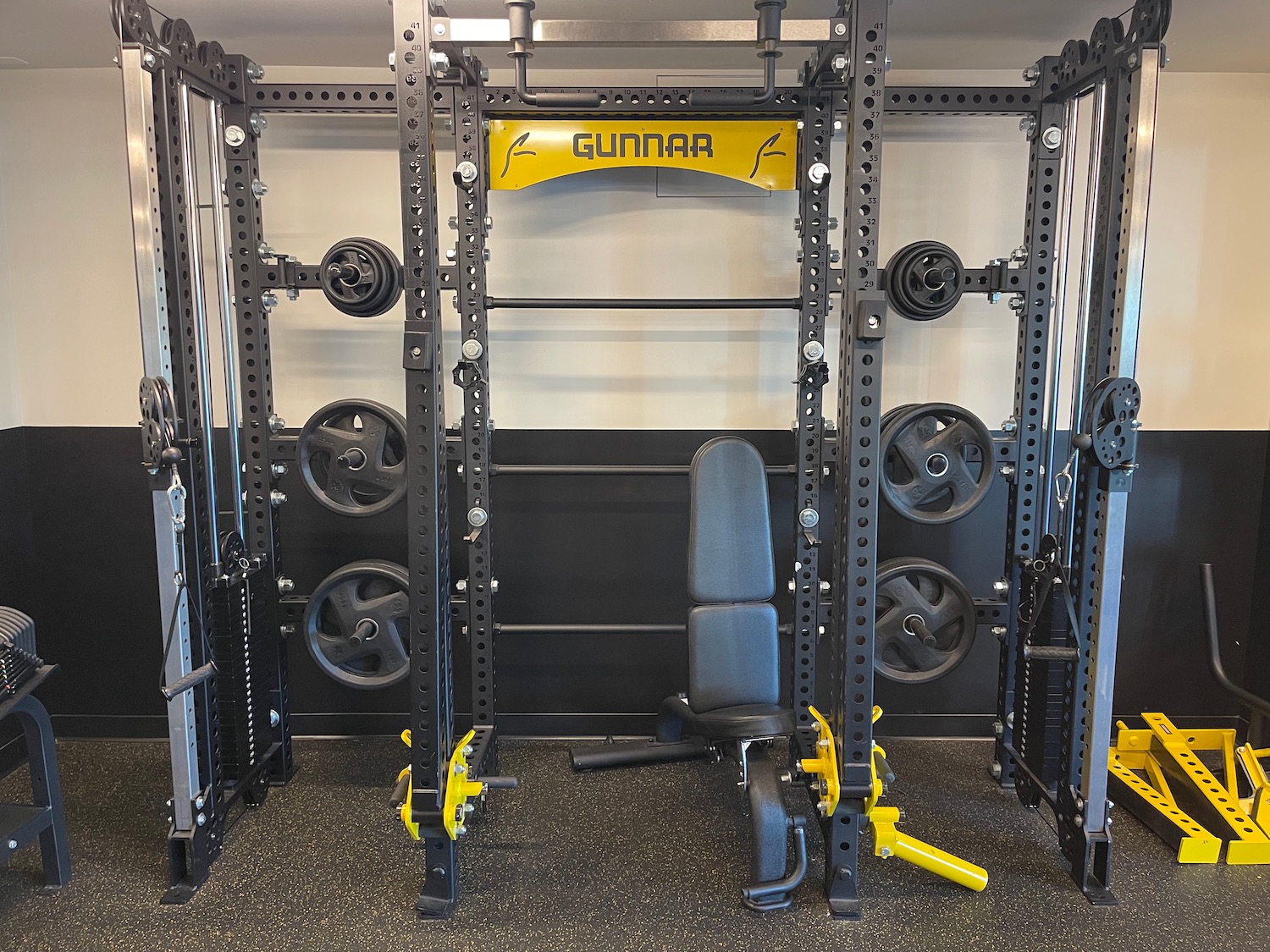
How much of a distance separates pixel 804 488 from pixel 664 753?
3.70 ft

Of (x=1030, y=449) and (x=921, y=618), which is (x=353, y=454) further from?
(x=1030, y=449)

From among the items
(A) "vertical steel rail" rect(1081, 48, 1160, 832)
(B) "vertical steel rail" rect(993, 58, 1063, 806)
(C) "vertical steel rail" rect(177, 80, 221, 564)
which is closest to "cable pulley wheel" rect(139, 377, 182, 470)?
(C) "vertical steel rail" rect(177, 80, 221, 564)

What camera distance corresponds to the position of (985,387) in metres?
3.19

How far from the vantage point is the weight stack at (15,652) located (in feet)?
7.28

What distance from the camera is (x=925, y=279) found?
268 cm

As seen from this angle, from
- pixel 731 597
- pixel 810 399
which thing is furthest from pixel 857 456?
pixel 810 399

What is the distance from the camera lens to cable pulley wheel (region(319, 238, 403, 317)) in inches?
103

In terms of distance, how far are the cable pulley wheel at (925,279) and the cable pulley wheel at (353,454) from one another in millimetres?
1726

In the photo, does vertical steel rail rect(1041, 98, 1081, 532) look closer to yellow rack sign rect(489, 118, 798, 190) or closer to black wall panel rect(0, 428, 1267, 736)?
black wall panel rect(0, 428, 1267, 736)

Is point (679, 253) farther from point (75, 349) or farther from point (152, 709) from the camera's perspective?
point (152, 709)

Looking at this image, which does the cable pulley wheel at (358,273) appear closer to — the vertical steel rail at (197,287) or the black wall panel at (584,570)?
the vertical steel rail at (197,287)

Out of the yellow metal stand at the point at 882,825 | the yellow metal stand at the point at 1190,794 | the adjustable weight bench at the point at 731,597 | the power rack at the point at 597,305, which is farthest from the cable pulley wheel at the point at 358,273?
the yellow metal stand at the point at 1190,794

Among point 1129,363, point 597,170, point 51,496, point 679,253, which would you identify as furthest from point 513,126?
point 51,496

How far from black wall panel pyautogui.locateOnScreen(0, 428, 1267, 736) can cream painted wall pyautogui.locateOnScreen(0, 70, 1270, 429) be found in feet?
0.51
